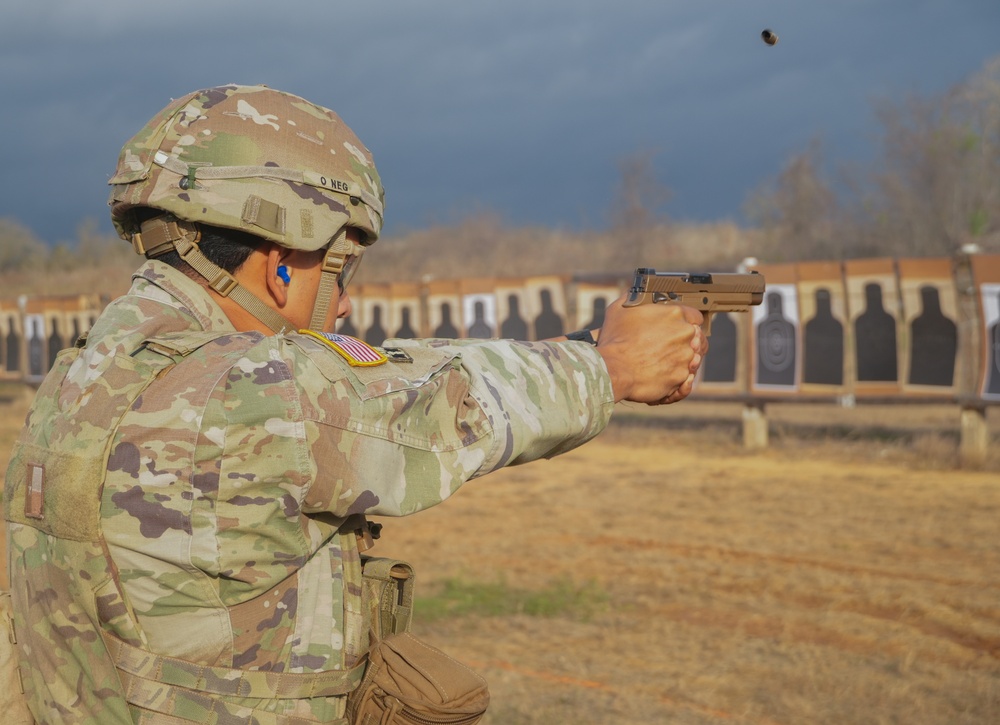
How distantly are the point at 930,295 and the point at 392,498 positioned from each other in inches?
390

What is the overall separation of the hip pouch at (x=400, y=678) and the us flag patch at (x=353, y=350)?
43 centimetres

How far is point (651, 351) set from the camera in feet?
5.86

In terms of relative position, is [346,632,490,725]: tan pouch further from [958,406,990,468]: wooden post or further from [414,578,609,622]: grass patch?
[958,406,990,468]: wooden post

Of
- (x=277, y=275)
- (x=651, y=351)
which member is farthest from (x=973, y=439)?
(x=277, y=275)

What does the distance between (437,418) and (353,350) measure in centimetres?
16

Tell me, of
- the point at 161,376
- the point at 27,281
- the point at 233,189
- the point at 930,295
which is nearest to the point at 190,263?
the point at 233,189

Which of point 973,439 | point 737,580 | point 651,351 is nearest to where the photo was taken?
point 651,351

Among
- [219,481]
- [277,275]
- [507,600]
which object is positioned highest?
[277,275]

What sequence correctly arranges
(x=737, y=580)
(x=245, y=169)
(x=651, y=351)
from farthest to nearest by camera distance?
(x=737, y=580) → (x=651, y=351) → (x=245, y=169)

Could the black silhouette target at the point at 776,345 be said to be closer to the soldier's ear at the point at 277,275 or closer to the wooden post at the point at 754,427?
the wooden post at the point at 754,427

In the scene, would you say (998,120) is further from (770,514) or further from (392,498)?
(392,498)

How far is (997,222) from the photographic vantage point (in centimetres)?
2159

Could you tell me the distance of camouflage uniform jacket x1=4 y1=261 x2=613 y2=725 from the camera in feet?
4.70

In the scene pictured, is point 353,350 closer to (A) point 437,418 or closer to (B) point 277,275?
(A) point 437,418
